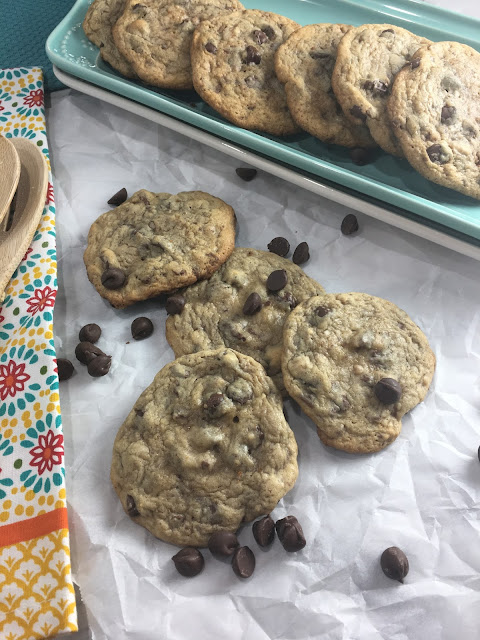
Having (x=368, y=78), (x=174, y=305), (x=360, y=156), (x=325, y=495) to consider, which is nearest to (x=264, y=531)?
(x=325, y=495)

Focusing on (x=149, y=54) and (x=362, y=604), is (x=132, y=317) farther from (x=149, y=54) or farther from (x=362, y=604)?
(x=362, y=604)

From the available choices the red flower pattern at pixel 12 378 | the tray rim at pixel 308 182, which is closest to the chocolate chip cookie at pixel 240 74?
the tray rim at pixel 308 182

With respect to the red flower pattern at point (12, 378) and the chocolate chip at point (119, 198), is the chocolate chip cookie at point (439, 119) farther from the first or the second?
the red flower pattern at point (12, 378)

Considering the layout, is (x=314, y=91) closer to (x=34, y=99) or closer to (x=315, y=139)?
(x=315, y=139)

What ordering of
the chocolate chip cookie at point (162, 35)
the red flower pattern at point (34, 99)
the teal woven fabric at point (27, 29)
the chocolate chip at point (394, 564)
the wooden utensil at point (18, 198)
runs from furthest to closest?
the teal woven fabric at point (27, 29), the red flower pattern at point (34, 99), the chocolate chip cookie at point (162, 35), the wooden utensil at point (18, 198), the chocolate chip at point (394, 564)

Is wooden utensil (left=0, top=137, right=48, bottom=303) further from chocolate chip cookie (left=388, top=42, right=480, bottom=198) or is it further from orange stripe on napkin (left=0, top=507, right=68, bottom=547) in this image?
chocolate chip cookie (left=388, top=42, right=480, bottom=198)

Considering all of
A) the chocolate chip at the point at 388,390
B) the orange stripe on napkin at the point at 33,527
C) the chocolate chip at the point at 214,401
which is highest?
the chocolate chip at the point at 388,390
